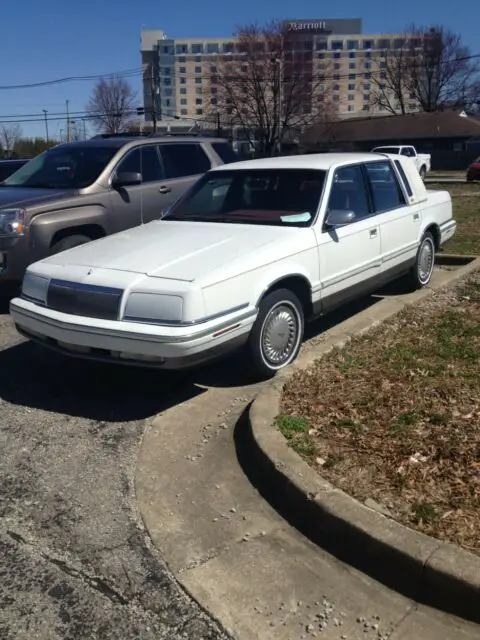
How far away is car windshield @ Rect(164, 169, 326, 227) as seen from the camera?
5477mm

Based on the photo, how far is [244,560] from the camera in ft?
9.64

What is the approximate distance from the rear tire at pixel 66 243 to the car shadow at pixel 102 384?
1.56m

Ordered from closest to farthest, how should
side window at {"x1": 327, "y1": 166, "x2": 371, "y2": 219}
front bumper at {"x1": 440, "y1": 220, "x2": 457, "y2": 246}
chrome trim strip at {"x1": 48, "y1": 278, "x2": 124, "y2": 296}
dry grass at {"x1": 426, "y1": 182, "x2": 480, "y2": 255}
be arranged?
chrome trim strip at {"x1": 48, "y1": 278, "x2": 124, "y2": 296}, side window at {"x1": 327, "y1": 166, "x2": 371, "y2": 219}, front bumper at {"x1": 440, "y1": 220, "x2": 457, "y2": 246}, dry grass at {"x1": 426, "y1": 182, "x2": 480, "y2": 255}

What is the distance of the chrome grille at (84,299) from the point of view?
14.2 ft

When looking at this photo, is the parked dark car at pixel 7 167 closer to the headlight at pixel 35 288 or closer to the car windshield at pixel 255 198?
the car windshield at pixel 255 198

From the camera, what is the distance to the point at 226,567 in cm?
290

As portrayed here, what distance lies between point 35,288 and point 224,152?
5.03m

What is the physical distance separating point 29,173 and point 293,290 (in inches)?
183

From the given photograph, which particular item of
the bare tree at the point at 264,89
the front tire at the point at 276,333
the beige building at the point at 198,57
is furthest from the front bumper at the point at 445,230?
the beige building at the point at 198,57

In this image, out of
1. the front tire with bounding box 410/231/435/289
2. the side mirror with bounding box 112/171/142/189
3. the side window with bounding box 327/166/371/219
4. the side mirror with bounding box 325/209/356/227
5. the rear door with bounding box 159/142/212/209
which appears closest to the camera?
the side mirror with bounding box 325/209/356/227

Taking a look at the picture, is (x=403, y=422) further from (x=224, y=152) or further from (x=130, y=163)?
(x=224, y=152)

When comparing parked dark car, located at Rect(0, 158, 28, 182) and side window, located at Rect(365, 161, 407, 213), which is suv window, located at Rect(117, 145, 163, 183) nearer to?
side window, located at Rect(365, 161, 407, 213)

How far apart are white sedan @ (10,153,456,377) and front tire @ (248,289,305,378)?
0.04 ft

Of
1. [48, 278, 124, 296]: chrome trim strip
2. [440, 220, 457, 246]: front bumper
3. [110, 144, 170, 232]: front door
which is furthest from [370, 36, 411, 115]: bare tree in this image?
[48, 278, 124, 296]: chrome trim strip
